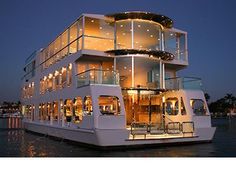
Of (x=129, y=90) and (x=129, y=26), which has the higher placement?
(x=129, y=26)

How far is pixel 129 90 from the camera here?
15.8m

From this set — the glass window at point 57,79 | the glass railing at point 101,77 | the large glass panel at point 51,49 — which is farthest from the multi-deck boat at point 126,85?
the large glass panel at point 51,49

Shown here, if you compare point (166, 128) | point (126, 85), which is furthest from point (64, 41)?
point (166, 128)

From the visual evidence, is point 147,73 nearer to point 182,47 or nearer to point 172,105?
point 172,105

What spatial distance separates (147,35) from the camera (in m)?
17.5

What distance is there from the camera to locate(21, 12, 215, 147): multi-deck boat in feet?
44.8

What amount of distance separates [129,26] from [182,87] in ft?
13.2

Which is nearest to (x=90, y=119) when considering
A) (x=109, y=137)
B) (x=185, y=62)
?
(x=109, y=137)

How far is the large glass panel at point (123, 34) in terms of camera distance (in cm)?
1642

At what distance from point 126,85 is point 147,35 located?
292cm

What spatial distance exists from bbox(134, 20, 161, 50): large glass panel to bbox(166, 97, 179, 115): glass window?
2.89 m

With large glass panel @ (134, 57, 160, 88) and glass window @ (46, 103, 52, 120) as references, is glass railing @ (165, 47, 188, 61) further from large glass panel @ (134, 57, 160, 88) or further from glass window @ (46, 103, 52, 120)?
glass window @ (46, 103, 52, 120)
